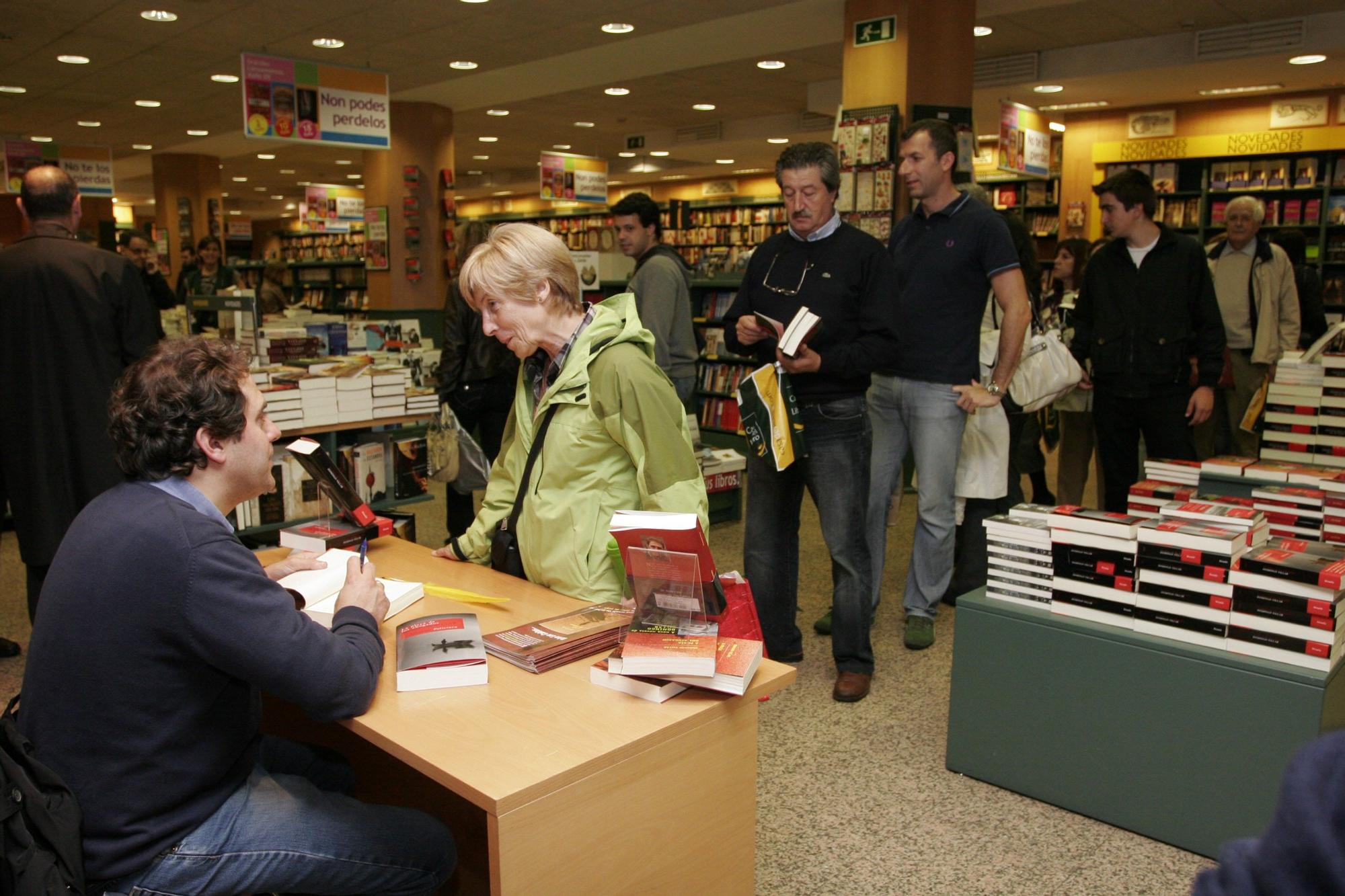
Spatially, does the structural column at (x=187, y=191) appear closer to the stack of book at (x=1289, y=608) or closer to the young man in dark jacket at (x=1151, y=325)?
the young man in dark jacket at (x=1151, y=325)

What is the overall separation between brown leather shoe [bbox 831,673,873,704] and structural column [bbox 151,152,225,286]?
12.9m

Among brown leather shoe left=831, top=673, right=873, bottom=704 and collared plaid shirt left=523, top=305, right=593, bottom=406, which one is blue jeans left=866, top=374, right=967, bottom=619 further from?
collared plaid shirt left=523, top=305, right=593, bottom=406

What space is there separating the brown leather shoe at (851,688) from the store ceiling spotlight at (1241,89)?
7.85m

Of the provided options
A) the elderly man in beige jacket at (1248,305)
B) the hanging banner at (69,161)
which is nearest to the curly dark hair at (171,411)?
the elderly man in beige jacket at (1248,305)

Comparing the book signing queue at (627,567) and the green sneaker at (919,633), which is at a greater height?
the book signing queue at (627,567)

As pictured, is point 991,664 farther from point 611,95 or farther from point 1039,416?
point 611,95

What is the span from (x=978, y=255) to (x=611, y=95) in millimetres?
7270

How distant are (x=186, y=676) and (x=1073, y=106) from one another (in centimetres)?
995

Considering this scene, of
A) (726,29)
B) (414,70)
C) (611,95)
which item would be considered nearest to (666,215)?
(611,95)

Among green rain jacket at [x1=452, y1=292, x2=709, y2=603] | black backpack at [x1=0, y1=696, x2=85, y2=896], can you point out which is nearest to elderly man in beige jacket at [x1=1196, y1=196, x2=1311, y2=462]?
green rain jacket at [x1=452, y1=292, x2=709, y2=603]

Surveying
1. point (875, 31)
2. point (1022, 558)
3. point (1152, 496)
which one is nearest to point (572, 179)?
point (875, 31)

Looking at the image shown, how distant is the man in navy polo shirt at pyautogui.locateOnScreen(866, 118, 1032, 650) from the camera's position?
133 inches

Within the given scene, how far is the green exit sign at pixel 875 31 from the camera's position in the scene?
228 inches

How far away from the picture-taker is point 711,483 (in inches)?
223
